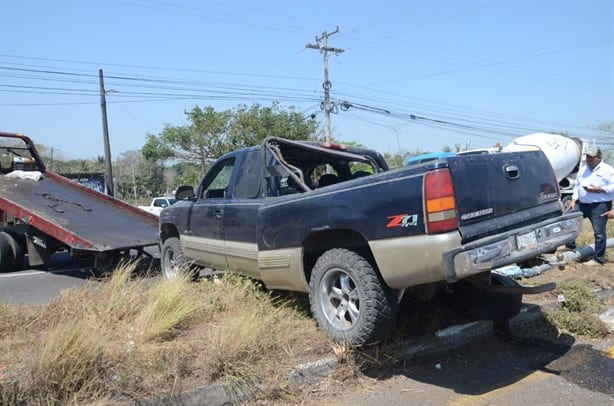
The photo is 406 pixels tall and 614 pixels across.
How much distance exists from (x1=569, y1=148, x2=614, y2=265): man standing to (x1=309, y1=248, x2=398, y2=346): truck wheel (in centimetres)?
506

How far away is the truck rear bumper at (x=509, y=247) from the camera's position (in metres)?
3.54

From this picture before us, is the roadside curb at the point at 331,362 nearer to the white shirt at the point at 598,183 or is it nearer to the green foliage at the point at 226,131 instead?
the white shirt at the point at 598,183

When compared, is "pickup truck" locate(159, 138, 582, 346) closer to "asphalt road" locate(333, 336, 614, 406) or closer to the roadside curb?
the roadside curb

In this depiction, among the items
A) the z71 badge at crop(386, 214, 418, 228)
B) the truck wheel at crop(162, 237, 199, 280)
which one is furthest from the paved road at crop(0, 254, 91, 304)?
the z71 badge at crop(386, 214, 418, 228)

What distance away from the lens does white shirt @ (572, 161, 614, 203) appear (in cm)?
771

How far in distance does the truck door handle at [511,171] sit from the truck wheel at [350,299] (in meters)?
1.32

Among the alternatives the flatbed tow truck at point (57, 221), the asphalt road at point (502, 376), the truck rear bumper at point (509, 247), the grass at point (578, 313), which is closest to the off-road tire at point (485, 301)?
the asphalt road at point (502, 376)

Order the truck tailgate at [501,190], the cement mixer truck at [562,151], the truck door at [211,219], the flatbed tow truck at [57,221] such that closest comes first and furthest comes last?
1. the truck tailgate at [501,190]
2. the truck door at [211,219]
3. the flatbed tow truck at [57,221]
4. the cement mixer truck at [562,151]

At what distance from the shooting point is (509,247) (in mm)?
3844

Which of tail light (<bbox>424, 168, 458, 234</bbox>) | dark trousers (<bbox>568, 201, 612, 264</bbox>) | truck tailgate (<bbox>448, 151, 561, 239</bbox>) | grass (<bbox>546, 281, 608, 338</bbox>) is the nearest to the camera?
tail light (<bbox>424, 168, 458, 234</bbox>)

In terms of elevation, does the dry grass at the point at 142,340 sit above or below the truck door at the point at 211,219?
below

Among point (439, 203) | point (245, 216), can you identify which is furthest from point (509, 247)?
point (245, 216)

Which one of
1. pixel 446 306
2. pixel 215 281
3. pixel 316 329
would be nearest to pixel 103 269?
pixel 215 281

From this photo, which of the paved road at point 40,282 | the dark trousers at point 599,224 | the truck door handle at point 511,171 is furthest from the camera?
the dark trousers at point 599,224
